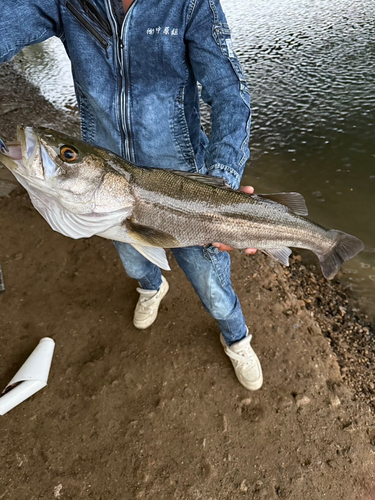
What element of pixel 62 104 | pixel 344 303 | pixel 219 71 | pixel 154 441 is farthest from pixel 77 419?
pixel 62 104

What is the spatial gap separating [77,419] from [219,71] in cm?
278

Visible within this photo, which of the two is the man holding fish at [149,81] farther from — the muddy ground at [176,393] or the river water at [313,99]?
the river water at [313,99]

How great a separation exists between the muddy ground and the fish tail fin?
106 centimetres

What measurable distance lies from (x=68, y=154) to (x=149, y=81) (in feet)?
2.39

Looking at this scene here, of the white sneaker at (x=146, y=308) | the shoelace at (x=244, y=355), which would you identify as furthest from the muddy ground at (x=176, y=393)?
the shoelace at (x=244, y=355)

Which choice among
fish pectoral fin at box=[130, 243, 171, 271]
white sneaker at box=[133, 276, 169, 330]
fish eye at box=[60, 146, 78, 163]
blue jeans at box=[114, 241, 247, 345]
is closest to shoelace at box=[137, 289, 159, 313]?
white sneaker at box=[133, 276, 169, 330]

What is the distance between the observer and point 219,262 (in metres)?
2.65

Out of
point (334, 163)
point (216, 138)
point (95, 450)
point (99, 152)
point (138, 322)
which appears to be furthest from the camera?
point (334, 163)

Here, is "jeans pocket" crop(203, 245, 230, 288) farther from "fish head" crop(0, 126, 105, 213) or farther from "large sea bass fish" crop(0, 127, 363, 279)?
"fish head" crop(0, 126, 105, 213)

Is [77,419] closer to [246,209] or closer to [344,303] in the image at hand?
[246,209]

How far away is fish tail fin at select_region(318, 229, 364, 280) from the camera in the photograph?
2.74 metres

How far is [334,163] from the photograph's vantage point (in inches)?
259

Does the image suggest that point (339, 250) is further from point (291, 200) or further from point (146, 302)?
point (146, 302)

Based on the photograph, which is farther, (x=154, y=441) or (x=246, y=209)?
(x=154, y=441)
